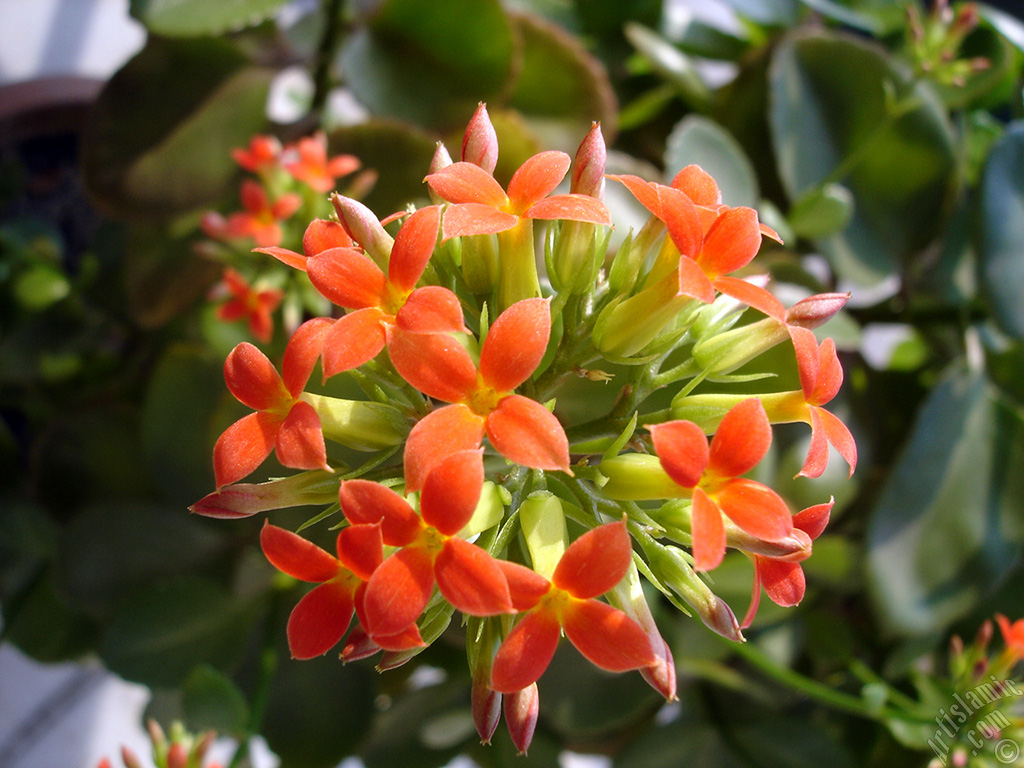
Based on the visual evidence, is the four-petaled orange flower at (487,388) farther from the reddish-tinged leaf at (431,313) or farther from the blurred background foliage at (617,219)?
the blurred background foliage at (617,219)

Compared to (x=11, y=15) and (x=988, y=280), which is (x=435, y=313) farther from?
(x=11, y=15)

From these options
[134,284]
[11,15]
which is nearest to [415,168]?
[134,284]

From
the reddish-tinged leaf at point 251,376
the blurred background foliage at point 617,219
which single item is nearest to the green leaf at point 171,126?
the blurred background foliage at point 617,219

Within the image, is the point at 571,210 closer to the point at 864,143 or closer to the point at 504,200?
the point at 504,200

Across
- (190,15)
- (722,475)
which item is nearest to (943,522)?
(722,475)

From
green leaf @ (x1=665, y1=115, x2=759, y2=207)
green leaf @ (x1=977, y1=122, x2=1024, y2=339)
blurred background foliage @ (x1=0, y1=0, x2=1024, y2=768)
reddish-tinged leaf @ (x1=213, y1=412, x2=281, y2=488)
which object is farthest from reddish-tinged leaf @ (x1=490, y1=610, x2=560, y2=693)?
green leaf @ (x1=977, y1=122, x2=1024, y2=339)

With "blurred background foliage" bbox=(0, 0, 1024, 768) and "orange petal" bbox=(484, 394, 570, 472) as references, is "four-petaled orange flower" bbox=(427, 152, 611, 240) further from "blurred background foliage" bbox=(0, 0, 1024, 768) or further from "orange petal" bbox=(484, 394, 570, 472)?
"blurred background foliage" bbox=(0, 0, 1024, 768)
